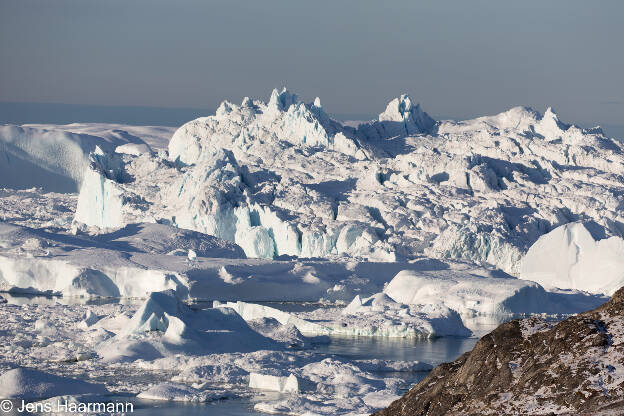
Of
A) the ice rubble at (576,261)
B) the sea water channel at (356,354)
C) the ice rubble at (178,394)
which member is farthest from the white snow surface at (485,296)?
the ice rubble at (178,394)

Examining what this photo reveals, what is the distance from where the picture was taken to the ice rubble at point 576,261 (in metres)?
44.2

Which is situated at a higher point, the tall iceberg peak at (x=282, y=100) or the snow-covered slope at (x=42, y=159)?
the tall iceberg peak at (x=282, y=100)

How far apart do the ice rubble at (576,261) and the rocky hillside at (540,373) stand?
109ft

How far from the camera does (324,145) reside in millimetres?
67500

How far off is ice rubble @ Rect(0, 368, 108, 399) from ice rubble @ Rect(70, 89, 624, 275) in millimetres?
29652

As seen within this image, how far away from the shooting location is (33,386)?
21312 mm

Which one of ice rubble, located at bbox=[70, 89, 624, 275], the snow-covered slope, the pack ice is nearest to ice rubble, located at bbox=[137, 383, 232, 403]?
the pack ice

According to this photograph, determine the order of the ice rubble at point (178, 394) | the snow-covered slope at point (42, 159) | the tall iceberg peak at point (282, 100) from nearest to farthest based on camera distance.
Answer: the ice rubble at point (178, 394) → the tall iceberg peak at point (282, 100) → the snow-covered slope at point (42, 159)

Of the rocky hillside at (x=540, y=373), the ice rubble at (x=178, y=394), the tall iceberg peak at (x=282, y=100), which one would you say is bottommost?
the ice rubble at (x=178, y=394)

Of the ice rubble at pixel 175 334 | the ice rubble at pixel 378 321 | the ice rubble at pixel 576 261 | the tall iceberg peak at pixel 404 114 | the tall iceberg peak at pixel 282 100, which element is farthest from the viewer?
the tall iceberg peak at pixel 404 114

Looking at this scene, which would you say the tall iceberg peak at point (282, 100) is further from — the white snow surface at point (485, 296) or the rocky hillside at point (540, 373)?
the rocky hillside at point (540, 373)

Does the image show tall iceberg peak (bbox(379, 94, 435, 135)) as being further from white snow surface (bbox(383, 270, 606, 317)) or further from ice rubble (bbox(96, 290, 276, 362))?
ice rubble (bbox(96, 290, 276, 362))

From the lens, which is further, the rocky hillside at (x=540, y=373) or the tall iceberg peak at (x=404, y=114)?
the tall iceberg peak at (x=404, y=114)

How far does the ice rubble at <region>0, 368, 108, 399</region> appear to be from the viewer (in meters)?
21.1
